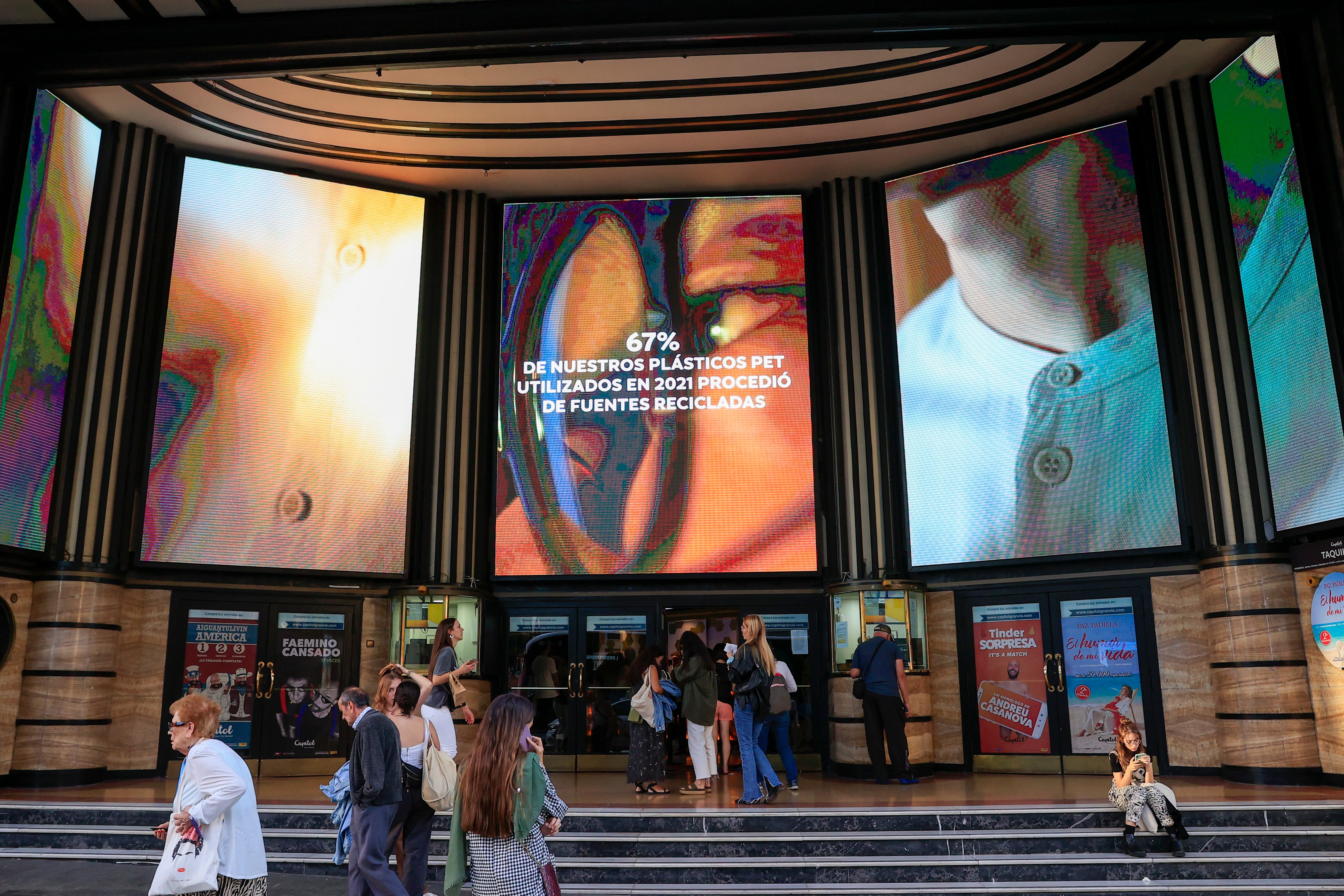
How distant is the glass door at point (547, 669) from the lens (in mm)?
11484

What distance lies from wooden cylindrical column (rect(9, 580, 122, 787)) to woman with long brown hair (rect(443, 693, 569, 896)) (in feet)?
25.3

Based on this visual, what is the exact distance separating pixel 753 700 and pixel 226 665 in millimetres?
6123

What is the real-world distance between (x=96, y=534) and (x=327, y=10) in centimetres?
610

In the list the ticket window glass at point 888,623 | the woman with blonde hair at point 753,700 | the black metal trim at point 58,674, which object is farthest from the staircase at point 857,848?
the ticket window glass at point 888,623

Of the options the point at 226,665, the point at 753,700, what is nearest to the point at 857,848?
the point at 753,700

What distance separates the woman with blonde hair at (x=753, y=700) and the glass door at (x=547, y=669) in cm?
353

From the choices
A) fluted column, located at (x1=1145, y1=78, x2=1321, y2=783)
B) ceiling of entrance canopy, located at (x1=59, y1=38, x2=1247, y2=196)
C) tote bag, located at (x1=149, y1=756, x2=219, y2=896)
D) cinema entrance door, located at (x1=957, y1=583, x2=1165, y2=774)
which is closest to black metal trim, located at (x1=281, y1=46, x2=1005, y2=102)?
ceiling of entrance canopy, located at (x1=59, y1=38, x2=1247, y2=196)

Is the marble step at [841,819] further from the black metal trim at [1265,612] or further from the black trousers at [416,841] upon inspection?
the black metal trim at [1265,612]

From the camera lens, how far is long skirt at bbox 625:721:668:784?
29.8ft

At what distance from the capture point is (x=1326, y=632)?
8.89m

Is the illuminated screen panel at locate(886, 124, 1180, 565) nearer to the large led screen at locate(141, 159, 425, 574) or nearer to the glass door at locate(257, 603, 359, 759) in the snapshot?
the large led screen at locate(141, 159, 425, 574)

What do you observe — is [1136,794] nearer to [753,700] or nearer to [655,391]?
[753,700]

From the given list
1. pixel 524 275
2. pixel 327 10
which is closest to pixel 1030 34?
pixel 327 10

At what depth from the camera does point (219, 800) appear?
163 inches
